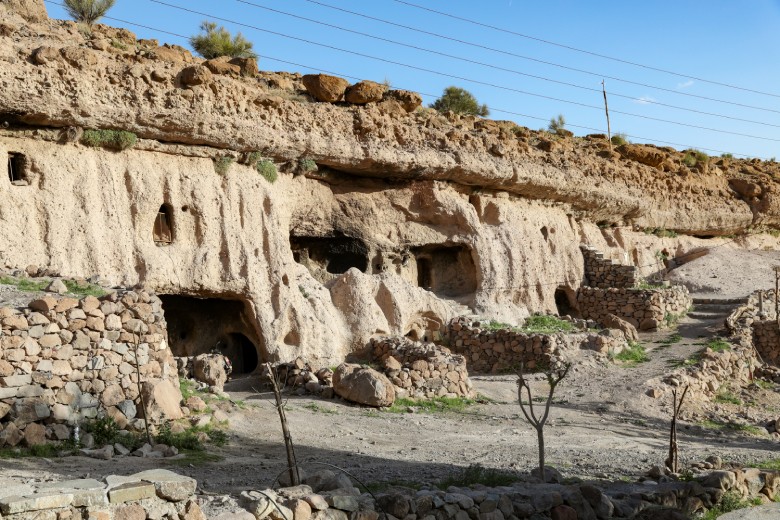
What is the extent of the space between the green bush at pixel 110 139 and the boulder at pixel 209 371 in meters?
5.04

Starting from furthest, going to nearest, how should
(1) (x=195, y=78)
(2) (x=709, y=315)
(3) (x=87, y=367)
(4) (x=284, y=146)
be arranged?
(2) (x=709, y=315)
(4) (x=284, y=146)
(1) (x=195, y=78)
(3) (x=87, y=367)

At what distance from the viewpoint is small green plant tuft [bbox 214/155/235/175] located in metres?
19.0

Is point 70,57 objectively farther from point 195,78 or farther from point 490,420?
point 490,420

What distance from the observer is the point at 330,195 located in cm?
2214

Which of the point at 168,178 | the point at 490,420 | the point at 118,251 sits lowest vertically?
the point at 490,420

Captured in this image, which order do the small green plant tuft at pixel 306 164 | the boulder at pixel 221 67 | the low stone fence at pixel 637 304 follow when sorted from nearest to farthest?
the boulder at pixel 221 67 < the small green plant tuft at pixel 306 164 < the low stone fence at pixel 637 304

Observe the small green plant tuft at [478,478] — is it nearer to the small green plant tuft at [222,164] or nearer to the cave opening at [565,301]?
the small green plant tuft at [222,164]

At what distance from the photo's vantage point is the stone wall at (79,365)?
1059 cm

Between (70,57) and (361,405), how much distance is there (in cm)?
866

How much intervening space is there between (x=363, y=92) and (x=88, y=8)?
27.5 ft

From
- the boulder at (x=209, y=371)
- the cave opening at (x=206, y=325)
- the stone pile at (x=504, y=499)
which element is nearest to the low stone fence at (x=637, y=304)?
the cave opening at (x=206, y=325)

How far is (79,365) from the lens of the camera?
1132cm

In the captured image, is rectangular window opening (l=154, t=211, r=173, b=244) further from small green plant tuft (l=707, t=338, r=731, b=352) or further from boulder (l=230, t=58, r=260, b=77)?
small green plant tuft (l=707, t=338, r=731, b=352)

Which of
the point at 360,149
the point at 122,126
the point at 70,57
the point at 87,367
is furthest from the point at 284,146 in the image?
the point at 87,367
